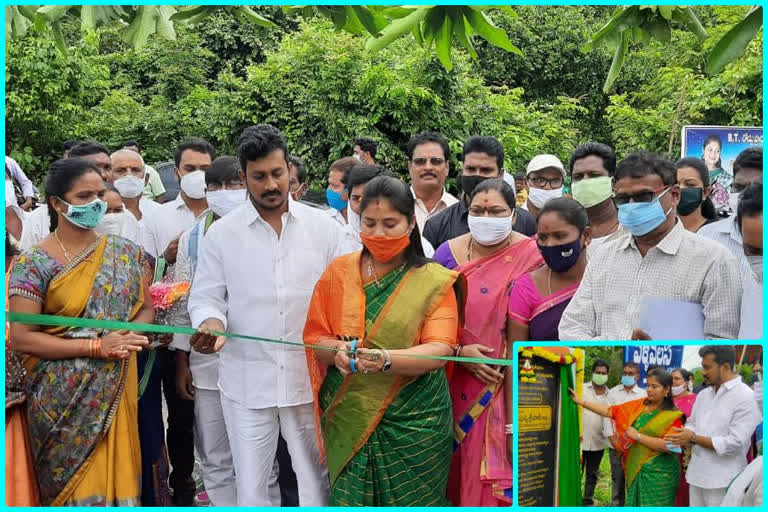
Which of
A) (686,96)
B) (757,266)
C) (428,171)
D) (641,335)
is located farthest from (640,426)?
(686,96)

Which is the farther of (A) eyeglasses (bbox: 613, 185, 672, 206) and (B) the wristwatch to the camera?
(A) eyeglasses (bbox: 613, 185, 672, 206)

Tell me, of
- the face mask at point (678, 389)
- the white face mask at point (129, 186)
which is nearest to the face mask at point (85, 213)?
the white face mask at point (129, 186)

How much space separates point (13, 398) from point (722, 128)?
855 cm

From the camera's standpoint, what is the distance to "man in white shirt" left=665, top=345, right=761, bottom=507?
8.69 feet

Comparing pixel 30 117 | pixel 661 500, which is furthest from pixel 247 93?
pixel 661 500

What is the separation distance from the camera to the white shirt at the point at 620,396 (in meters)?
2.72

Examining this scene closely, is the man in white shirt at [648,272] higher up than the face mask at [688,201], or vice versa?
the face mask at [688,201]

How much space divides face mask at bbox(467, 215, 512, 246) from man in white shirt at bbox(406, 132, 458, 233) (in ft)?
4.43

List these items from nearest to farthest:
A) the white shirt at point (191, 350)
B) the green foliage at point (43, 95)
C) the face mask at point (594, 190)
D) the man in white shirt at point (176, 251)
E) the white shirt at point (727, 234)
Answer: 1. the white shirt at point (727, 234)
2. the white shirt at point (191, 350)
3. the face mask at point (594, 190)
4. the man in white shirt at point (176, 251)
5. the green foliage at point (43, 95)

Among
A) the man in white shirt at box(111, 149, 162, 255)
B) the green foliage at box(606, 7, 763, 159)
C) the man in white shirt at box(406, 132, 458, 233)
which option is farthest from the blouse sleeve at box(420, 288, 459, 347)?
the green foliage at box(606, 7, 763, 159)

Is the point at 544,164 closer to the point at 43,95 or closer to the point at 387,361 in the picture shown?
the point at 387,361

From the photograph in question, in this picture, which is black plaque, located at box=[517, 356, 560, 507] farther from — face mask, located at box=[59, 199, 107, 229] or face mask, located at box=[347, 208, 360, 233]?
face mask, located at box=[347, 208, 360, 233]

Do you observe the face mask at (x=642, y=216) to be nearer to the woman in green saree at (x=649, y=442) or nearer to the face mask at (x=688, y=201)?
the woman in green saree at (x=649, y=442)

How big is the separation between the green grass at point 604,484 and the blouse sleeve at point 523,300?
3.71 ft
